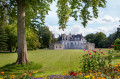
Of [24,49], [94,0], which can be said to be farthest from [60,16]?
[24,49]

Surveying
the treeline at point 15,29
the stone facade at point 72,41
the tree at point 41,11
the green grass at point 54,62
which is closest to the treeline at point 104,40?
the stone facade at point 72,41

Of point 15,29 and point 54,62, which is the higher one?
point 15,29

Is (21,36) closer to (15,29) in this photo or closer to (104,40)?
(15,29)

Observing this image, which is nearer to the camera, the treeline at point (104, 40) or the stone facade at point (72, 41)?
the treeline at point (104, 40)

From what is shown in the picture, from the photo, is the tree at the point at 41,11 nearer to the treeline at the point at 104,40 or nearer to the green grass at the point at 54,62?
the green grass at the point at 54,62

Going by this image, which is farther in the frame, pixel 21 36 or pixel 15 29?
pixel 15 29

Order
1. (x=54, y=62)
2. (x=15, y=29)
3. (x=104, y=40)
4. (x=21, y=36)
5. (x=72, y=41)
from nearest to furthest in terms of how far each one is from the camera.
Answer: (x=21, y=36) < (x=54, y=62) < (x=15, y=29) < (x=104, y=40) < (x=72, y=41)

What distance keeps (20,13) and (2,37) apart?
94.4 ft

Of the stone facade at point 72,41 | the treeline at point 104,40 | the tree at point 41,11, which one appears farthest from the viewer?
the stone facade at point 72,41

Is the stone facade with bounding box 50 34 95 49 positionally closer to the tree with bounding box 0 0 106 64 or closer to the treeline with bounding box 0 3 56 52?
the treeline with bounding box 0 3 56 52

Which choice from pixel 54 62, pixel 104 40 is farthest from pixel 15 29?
pixel 104 40

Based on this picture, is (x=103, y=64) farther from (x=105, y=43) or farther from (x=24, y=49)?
(x=105, y=43)

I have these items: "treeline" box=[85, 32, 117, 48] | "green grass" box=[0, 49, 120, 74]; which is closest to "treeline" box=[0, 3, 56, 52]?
"green grass" box=[0, 49, 120, 74]

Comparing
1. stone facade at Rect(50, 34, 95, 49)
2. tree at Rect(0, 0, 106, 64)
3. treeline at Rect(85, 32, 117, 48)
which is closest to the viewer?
tree at Rect(0, 0, 106, 64)
